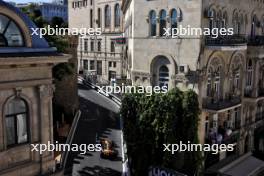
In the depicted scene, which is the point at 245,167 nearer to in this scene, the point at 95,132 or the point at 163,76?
the point at 163,76

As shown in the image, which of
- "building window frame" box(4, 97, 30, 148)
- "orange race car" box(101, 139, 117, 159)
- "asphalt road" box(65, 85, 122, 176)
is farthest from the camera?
"orange race car" box(101, 139, 117, 159)

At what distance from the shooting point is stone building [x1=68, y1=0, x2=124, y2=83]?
171 ft

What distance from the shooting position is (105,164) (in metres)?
22.6

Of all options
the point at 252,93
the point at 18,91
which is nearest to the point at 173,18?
the point at 252,93

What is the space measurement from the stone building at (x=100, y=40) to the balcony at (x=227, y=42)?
2361 centimetres

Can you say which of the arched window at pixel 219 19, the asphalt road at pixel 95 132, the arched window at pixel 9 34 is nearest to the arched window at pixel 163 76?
the arched window at pixel 219 19

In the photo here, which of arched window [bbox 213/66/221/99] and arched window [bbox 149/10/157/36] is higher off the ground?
arched window [bbox 149/10/157/36]

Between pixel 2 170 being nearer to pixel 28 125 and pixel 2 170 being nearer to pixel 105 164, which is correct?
pixel 28 125

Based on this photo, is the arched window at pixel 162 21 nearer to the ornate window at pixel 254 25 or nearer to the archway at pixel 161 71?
the archway at pixel 161 71

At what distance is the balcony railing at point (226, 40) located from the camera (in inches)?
987

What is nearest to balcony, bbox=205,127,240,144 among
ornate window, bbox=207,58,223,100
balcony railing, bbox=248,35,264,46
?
ornate window, bbox=207,58,223,100

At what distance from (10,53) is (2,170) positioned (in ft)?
16.3

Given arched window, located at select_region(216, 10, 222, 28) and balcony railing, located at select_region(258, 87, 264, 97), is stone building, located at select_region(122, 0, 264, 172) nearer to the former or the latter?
arched window, located at select_region(216, 10, 222, 28)

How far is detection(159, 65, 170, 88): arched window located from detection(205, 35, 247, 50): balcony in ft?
12.8
